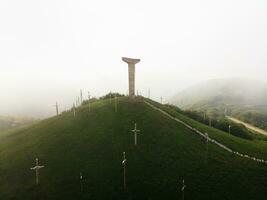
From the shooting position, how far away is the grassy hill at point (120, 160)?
49.6 meters

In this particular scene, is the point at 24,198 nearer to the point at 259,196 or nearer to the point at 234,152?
the point at 259,196

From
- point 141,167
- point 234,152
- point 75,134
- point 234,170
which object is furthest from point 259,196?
point 75,134

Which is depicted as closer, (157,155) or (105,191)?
(105,191)

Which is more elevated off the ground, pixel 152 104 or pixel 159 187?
pixel 152 104

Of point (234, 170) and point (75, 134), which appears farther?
point (75, 134)

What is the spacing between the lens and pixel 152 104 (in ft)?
273

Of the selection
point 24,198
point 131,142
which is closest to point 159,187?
point 131,142

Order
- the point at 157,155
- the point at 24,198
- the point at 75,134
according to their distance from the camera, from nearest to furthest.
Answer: the point at 24,198 < the point at 157,155 < the point at 75,134

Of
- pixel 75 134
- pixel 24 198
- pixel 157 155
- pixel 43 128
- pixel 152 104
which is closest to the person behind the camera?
pixel 24 198

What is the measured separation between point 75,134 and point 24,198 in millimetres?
22030

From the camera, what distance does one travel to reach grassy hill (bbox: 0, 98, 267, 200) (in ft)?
163

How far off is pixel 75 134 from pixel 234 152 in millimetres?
33415

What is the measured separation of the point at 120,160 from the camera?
188 ft

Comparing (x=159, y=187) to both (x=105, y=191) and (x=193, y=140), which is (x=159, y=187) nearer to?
(x=105, y=191)
